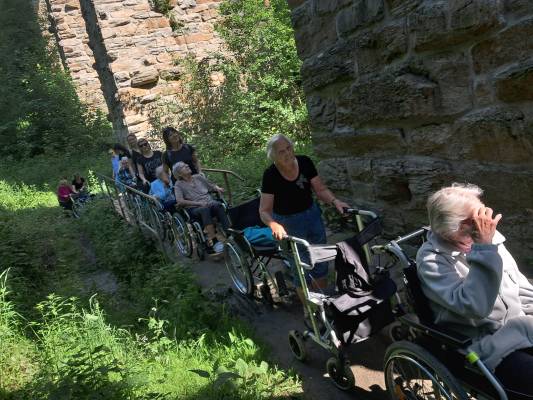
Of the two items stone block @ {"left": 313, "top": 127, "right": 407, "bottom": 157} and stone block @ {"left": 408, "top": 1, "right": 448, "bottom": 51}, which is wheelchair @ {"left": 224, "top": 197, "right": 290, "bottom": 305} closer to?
stone block @ {"left": 313, "top": 127, "right": 407, "bottom": 157}

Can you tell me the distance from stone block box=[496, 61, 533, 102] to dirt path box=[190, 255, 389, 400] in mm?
1718

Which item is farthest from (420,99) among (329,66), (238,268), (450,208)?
(238,268)

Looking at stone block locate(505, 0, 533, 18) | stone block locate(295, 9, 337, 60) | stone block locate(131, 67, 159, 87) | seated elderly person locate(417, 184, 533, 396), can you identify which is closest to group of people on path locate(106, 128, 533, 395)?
seated elderly person locate(417, 184, 533, 396)

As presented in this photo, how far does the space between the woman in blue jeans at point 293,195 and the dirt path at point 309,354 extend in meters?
0.43

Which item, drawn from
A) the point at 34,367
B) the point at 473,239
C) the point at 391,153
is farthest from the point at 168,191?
the point at 473,239

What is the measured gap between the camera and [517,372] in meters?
1.93

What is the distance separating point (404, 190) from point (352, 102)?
0.79m

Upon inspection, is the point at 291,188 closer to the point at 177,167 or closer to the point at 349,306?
the point at 349,306

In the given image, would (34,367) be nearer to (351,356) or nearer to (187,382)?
(187,382)

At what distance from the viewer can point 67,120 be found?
16.3 meters

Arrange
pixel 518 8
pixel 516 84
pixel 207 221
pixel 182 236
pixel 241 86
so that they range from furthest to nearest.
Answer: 1. pixel 241 86
2. pixel 182 236
3. pixel 207 221
4. pixel 516 84
5. pixel 518 8

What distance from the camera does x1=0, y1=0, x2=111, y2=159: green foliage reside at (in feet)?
53.6

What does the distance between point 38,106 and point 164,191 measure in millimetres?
12303

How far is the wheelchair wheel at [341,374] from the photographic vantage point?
2838 millimetres
